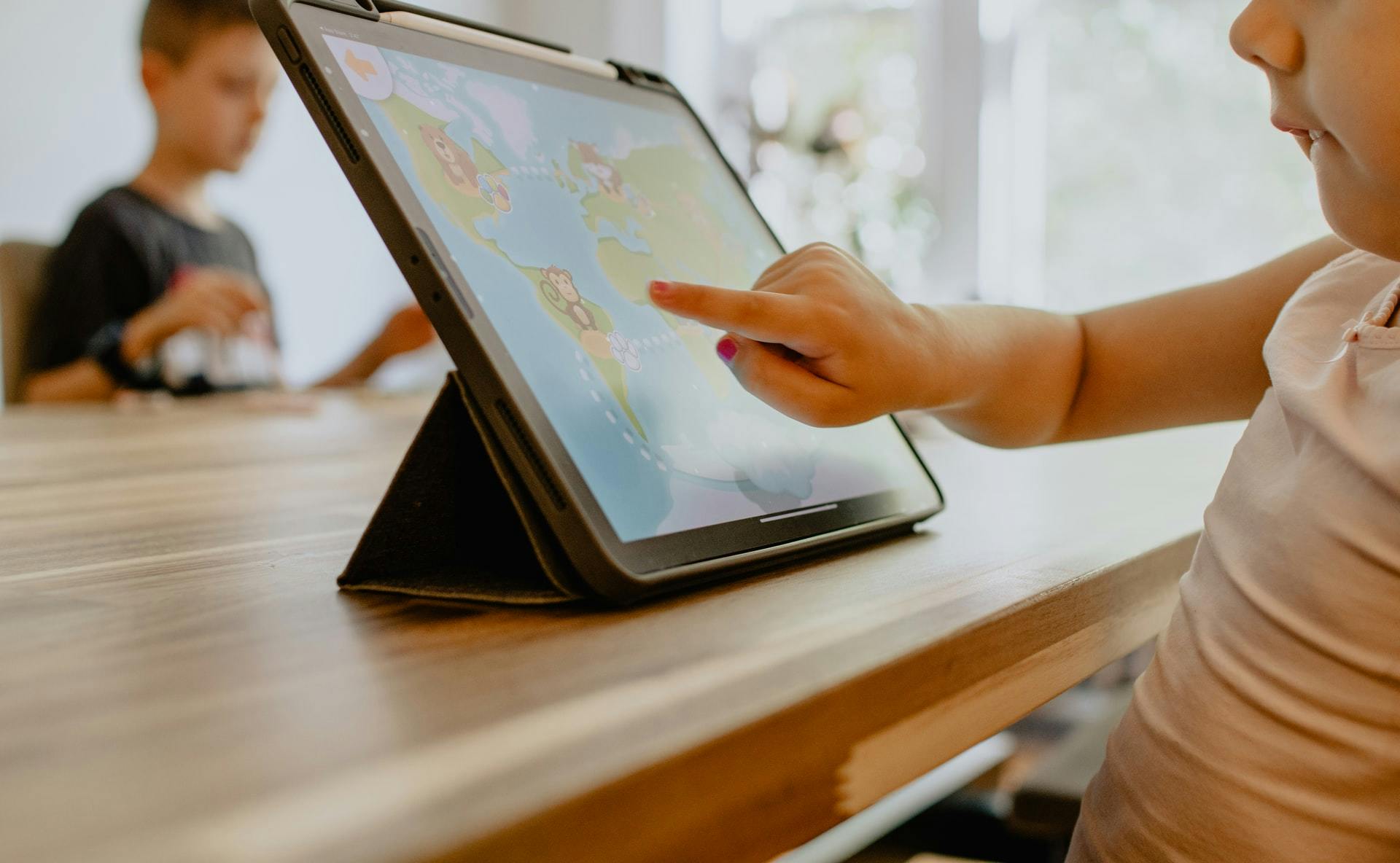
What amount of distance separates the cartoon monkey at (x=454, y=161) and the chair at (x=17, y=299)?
157cm

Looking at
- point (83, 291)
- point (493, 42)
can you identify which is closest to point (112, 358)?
point (83, 291)

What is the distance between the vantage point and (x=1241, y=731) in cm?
43

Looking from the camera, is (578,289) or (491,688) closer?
(491,688)

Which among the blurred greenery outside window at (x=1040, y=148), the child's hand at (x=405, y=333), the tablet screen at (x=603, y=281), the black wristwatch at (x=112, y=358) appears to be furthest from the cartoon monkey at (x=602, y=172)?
the blurred greenery outside window at (x=1040, y=148)

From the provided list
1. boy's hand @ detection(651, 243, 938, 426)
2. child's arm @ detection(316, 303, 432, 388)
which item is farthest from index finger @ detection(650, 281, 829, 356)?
child's arm @ detection(316, 303, 432, 388)

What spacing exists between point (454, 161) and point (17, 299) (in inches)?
63.2

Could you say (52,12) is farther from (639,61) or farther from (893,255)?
(893,255)

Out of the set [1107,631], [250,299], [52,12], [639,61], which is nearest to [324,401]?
[250,299]

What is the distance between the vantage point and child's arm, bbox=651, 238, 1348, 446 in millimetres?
434

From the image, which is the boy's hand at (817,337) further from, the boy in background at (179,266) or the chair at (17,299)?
the chair at (17,299)

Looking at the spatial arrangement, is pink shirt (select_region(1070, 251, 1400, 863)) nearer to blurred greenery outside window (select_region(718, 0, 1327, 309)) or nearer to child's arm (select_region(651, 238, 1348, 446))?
child's arm (select_region(651, 238, 1348, 446))

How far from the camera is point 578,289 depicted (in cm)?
44

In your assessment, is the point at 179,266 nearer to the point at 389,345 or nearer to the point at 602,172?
the point at 389,345

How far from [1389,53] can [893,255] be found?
8.44 ft
